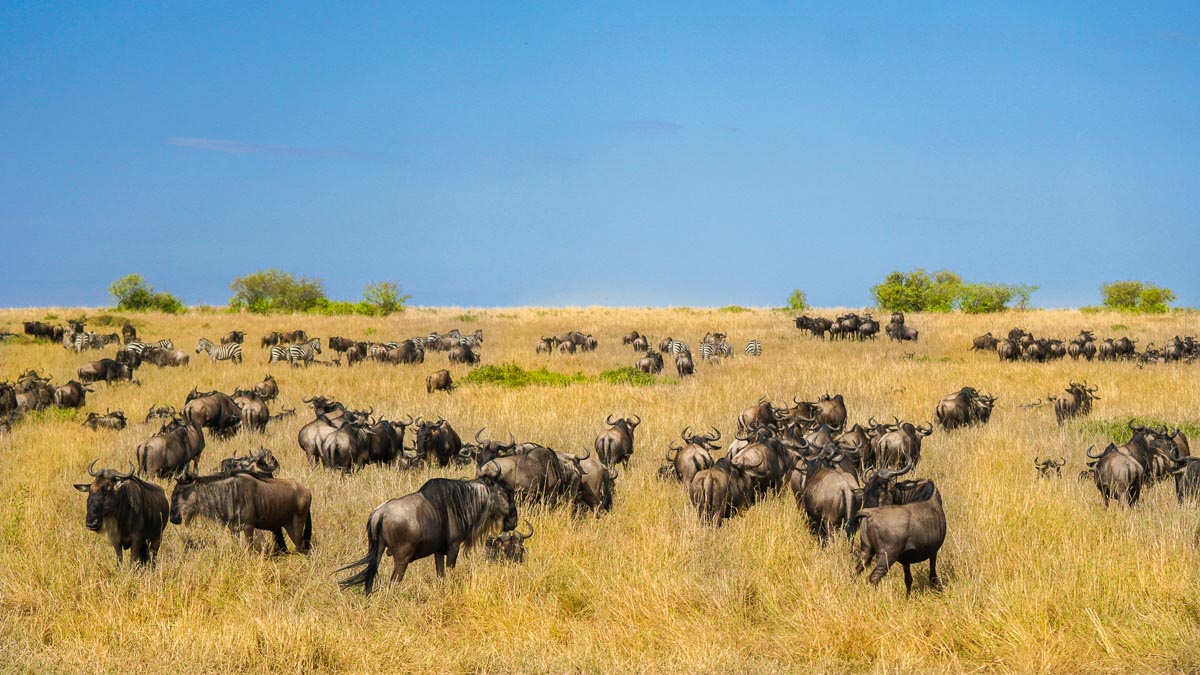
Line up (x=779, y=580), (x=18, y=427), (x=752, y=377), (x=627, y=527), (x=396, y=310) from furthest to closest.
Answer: (x=396, y=310)
(x=752, y=377)
(x=18, y=427)
(x=627, y=527)
(x=779, y=580)

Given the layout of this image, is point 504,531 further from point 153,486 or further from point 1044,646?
point 1044,646

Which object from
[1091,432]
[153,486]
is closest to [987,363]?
[1091,432]

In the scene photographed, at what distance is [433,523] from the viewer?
26.0 ft

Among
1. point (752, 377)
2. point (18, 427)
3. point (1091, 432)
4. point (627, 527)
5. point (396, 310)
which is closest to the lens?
point (627, 527)

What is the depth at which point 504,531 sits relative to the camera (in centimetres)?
888

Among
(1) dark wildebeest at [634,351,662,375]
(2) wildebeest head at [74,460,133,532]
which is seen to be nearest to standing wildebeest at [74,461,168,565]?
(2) wildebeest head at [74,460,133,532]

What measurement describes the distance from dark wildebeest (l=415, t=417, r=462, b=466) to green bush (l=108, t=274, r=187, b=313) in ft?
236

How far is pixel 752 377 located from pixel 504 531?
17.8 metres

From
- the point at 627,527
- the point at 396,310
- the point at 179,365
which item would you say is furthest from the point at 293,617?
the point at 396,310

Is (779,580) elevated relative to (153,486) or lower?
lower

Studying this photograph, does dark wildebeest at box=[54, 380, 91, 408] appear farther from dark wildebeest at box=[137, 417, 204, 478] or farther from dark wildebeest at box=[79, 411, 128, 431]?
dark wildebeest at box=[137, 417, 204, 478]

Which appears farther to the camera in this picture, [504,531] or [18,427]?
[18,427]

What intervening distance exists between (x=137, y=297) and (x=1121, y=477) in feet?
268

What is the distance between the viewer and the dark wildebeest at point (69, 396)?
20078 millimetres
